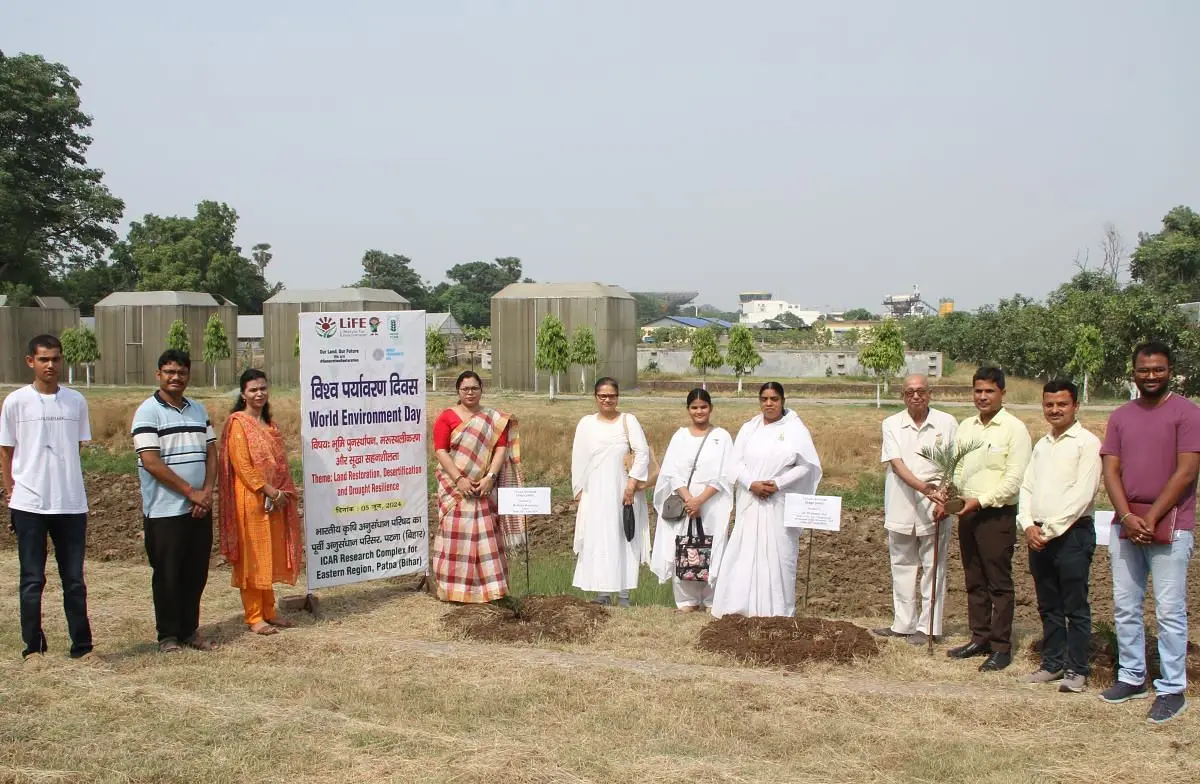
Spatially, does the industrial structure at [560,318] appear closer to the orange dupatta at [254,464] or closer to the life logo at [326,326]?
the life logo at [326,326]

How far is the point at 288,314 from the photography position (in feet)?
125

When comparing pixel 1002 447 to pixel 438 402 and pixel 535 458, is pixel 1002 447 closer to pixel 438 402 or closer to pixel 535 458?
pixel 535 458

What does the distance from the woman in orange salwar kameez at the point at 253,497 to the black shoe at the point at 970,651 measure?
3859 mm

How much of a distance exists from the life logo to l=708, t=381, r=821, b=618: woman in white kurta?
2841mm

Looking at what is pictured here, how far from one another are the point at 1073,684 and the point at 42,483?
5191 millimetres

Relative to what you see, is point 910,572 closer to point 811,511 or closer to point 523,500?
point 811,511

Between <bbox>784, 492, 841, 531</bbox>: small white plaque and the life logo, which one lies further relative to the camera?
the life logo

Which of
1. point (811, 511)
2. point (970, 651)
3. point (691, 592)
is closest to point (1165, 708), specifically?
point (970, 651)

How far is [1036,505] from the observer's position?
504cm

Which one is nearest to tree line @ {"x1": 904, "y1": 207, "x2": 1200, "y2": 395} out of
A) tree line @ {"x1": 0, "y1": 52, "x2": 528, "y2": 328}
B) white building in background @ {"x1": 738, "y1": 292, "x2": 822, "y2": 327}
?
tree line @ {"x1": 0, "y1": 52, "x2": 528, "y2": 328}

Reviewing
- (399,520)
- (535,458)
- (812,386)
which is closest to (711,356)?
(812,386)

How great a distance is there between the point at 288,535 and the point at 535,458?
359 inches

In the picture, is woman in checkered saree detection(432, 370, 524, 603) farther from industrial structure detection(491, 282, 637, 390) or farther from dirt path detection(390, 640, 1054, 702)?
industrial structure detection(491, 282, 637, 390)

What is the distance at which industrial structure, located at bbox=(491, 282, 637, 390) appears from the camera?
34156 mm
